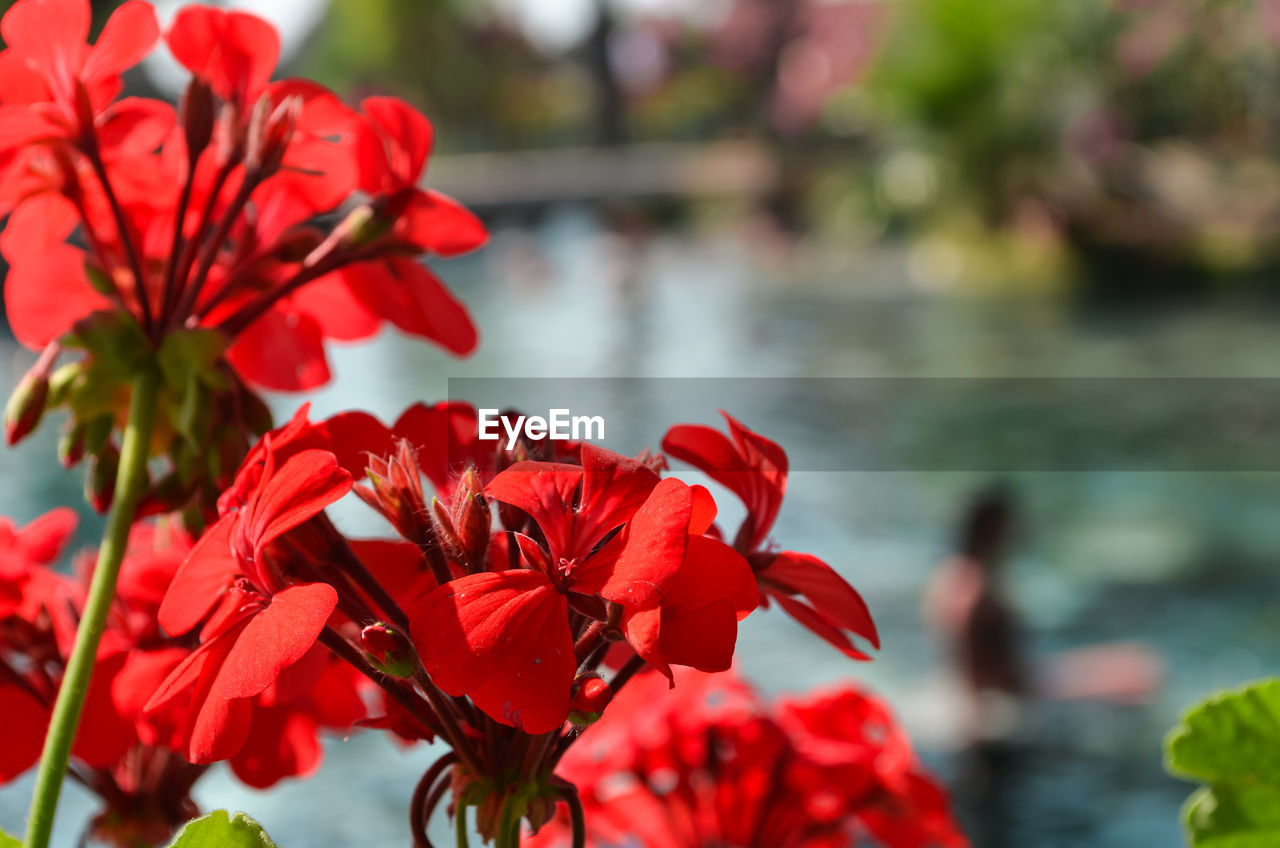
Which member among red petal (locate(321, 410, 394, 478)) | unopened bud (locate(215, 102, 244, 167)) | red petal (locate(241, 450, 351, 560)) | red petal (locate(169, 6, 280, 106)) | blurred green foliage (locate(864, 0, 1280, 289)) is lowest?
red petal (locate(241, 450, 351, 560))

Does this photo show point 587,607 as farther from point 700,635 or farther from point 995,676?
point 995,676

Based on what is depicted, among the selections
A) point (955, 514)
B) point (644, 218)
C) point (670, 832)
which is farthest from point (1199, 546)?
point (644, 218)

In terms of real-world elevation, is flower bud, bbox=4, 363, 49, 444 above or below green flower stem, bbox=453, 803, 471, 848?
above

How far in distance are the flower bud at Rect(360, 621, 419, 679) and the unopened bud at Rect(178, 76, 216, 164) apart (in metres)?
0.18

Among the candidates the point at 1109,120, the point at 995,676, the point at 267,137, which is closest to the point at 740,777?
the point at 267,137

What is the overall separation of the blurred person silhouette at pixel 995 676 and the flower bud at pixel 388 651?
3717 millimetres

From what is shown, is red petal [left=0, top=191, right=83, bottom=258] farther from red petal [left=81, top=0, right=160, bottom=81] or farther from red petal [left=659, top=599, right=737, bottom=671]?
red petal [left=659, top=599, right=737, bottom=671]

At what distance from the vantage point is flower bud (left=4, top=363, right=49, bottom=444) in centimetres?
39

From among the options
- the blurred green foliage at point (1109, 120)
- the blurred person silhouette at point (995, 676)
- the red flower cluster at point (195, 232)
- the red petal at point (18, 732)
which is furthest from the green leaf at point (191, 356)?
the blurred green foliage at point (1109, 120)

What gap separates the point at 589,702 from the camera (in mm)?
292

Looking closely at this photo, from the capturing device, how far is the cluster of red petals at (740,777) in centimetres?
49

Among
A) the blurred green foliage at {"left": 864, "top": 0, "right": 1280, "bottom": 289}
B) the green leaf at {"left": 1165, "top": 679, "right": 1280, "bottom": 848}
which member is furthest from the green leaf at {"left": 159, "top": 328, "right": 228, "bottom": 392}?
the blurred green foliage at {"left": 864, "top": 0, "right": 1280, "bottom": 289}

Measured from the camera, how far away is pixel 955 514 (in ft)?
22.3

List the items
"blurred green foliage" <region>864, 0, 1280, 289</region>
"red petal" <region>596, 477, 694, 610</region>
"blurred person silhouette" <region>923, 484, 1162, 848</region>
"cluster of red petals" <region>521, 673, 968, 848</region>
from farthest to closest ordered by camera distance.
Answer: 1. "blurred green foliage" <region>864, 0, 1280, 289</region>
2. "blurred person silhouette" <region>923, 484, 1162, 848</region>
3. "cluster of red petals" <region>521, 673, 968, 848</region>
4. "red petal" <region>596, 477, 694, 610</region>
